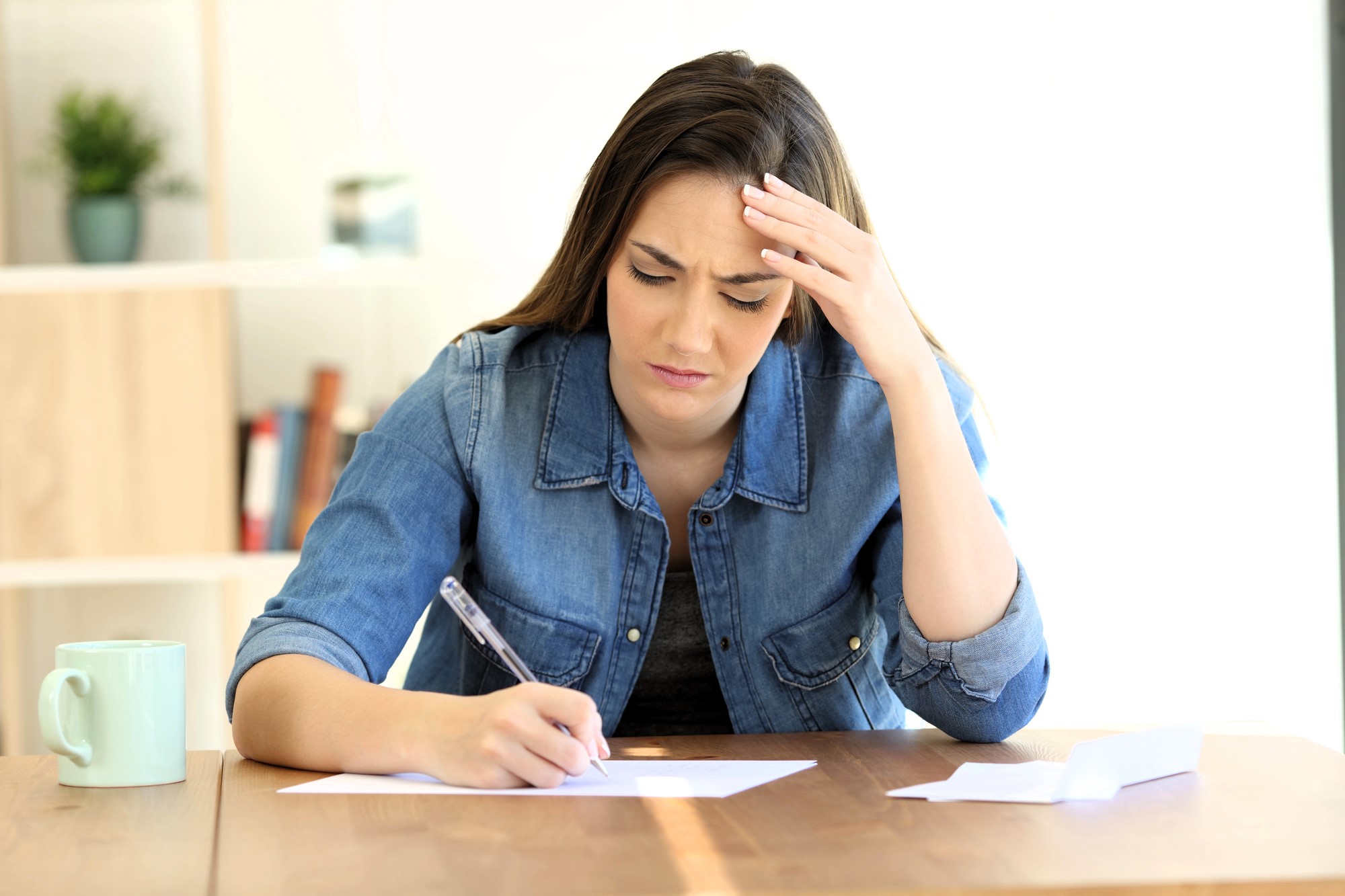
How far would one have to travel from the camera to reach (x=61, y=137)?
264cm

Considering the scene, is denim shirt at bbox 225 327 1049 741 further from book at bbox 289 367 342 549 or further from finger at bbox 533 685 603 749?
book at bbox 289 367 342 549

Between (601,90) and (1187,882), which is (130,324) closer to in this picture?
(601,90)

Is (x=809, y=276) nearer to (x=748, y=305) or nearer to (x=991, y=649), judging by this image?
(x=748, y=305)

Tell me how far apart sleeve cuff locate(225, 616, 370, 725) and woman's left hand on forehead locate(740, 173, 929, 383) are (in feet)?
1.74

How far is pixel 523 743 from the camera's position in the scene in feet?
3.14

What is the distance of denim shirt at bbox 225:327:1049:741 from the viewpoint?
52.9 inches

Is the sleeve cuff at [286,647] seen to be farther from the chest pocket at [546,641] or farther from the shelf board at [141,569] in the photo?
the shelf board at [141,569]

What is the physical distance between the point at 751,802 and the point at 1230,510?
2.13 meters

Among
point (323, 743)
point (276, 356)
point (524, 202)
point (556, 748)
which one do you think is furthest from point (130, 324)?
point (556, 748)

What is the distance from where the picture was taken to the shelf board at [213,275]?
2500 millimetres

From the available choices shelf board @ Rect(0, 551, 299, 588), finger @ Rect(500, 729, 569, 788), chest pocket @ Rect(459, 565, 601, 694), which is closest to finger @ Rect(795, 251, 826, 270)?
chest pocket @ Rect(459, 565, 601, 694)

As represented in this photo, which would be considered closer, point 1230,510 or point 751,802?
point 751,802

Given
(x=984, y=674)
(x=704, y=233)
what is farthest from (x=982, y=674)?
(x=704, y=233)

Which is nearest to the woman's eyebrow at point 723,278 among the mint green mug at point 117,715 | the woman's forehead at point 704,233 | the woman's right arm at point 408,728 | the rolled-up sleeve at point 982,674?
the woman's forehead at point 704,233
